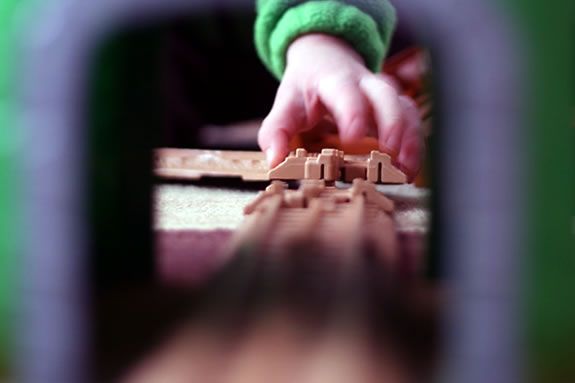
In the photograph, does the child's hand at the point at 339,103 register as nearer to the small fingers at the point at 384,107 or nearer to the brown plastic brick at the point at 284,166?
the small fingers at the point at 384,107

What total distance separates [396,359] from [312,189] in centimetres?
57

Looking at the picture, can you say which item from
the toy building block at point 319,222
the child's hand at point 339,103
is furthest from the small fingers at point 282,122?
the toy building block at point 319,222

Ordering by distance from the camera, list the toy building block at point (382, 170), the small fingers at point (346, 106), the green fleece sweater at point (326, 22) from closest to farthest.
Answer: the small fingers at point (346, 106) < the green fleece sweater at point (326, 22) < the toy building block at point (382, 170)

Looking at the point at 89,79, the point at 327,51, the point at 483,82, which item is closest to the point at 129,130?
the point at 89,79

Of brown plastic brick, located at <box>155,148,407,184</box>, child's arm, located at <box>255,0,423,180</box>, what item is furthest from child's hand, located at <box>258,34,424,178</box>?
brown plastic brick, located at <box>155,148,407,184</box>

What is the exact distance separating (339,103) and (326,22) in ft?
0.52

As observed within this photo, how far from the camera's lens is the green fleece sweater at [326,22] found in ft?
3.51

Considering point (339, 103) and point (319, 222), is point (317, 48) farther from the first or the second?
point (319, 222)

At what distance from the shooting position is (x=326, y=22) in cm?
107

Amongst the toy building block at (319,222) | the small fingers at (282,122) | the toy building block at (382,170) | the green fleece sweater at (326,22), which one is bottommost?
the toy building block at (319,222)

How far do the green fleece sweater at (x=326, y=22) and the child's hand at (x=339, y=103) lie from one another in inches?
0.8

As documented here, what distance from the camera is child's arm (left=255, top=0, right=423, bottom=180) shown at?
1.00 meters

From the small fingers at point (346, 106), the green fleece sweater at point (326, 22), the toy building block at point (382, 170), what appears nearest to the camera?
the small fingers at point (346, 106)

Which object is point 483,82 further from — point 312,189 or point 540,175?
point 312,189
